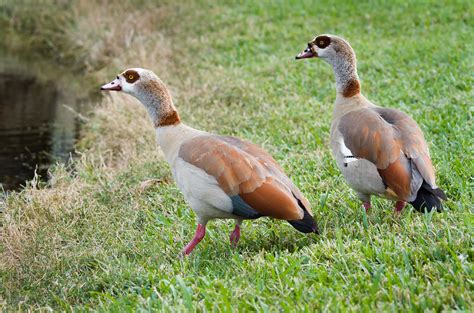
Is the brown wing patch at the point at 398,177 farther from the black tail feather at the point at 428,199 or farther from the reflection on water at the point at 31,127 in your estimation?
the reflection on water at the point at 31,127

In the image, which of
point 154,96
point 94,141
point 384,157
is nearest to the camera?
point 384,157

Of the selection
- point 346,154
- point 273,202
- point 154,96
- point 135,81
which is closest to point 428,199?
point 346,154

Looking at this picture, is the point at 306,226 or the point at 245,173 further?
the point at 245,173

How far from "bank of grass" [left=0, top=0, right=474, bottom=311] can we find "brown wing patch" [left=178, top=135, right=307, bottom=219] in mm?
301

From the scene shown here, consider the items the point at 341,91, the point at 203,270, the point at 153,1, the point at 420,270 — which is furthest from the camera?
the point at 153,1

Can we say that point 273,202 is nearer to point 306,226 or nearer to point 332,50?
point 306,226

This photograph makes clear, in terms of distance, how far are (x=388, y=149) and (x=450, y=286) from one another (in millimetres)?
1386

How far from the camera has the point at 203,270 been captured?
4711mm

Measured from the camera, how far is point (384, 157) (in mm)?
4812

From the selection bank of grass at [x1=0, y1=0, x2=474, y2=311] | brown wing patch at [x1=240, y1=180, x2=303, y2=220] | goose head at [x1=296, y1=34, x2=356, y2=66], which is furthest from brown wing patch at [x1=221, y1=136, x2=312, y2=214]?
goose head at [x1=296, y1=34, x2=356, y2=66]

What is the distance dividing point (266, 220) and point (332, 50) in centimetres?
151

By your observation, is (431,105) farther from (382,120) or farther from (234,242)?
(234,242)

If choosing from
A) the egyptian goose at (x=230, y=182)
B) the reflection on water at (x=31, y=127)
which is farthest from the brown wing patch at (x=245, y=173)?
the reflection on water at (x=31, y=127)

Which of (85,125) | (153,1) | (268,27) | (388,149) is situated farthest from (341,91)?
(153,1)
